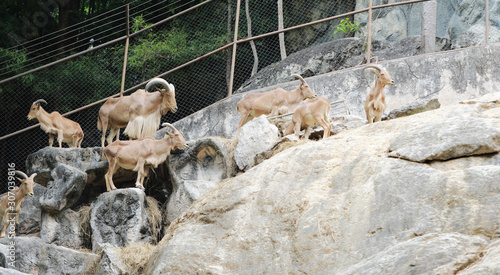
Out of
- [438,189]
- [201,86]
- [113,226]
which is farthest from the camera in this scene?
[201,86]

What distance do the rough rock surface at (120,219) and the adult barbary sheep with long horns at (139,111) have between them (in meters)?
2.43

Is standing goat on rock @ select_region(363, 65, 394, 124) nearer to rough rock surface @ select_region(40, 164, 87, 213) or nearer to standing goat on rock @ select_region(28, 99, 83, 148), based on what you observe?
rough rock surface @ select_region(40, 164, 87, 213)

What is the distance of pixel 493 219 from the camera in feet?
20.4

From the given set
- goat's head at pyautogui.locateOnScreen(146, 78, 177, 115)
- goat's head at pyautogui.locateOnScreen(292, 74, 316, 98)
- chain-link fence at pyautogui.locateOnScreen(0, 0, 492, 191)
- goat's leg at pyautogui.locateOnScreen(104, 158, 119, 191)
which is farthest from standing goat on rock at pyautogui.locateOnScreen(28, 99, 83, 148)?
goat's head at pyautogui.locateOnScreen(292, 74, 316, 98)

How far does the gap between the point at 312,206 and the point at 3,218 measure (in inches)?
286

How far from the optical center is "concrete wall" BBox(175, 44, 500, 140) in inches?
554

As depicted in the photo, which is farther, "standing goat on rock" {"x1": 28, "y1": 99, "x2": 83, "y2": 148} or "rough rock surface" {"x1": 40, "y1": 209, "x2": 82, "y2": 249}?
"standing goat on rock" {"x1": 28, "y1": 99, "x2": 83, "y2": 148}

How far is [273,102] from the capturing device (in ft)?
45.9

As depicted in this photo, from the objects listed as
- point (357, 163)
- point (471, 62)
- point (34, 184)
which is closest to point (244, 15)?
point (471, 62)

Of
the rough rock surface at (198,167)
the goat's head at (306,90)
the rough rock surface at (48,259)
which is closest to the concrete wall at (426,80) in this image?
the goat's head at (306,90)

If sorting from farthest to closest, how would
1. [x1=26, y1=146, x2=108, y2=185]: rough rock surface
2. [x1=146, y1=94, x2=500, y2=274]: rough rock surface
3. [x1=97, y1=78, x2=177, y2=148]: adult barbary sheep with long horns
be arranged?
[x1=97, y1=78, x2=177, y2=148]: adult barbary sheep with long horns < [x1=26, y1=146, x2=108, y2=185]: rough rock surface < [x1=146, y1=94, x2=500, y2=274]: rough rock surface

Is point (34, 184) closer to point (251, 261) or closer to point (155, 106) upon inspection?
point (155, 106)

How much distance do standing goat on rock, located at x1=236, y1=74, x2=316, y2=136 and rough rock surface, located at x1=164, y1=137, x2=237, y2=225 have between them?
58.2 inches

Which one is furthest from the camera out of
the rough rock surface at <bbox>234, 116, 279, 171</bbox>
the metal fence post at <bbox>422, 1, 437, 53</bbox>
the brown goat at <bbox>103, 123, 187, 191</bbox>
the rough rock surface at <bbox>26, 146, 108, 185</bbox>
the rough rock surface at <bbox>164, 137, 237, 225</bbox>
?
the metal fence post at <bbox>422, 1, 437, 53</bbox>
